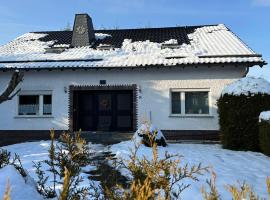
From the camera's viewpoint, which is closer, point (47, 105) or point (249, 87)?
point (249, 87)

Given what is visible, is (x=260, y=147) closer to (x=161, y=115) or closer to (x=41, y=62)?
(x=161, y=115)

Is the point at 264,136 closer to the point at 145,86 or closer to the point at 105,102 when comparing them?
the point at 145,86

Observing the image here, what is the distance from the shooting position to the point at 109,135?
47.7ft

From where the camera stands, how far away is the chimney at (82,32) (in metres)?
19.1

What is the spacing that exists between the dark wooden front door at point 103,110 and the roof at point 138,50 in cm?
166

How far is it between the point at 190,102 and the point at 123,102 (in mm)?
3135

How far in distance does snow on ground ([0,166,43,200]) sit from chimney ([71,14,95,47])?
571 inches

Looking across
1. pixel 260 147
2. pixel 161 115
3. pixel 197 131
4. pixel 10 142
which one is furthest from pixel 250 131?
pixel 10 142

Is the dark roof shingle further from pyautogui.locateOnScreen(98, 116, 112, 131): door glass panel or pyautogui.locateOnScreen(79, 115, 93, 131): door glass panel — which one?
pyautogui.locateOnScreen(79, 115, 93, 131): door glass panel

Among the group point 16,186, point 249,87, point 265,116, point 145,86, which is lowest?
point 16,186

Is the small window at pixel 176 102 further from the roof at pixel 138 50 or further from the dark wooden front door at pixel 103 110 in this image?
the dark wooden front door at pixel 103 110

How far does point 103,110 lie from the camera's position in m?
16.4

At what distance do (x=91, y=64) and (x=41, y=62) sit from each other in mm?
2722

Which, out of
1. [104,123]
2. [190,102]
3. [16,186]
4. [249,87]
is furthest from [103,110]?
[16,186]
